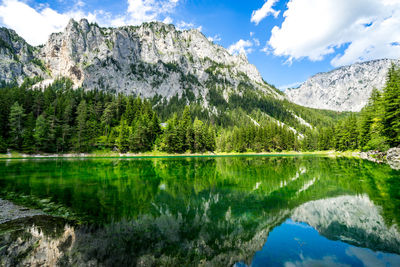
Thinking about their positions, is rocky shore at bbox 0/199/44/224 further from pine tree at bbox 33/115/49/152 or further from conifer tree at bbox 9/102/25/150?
conifer tree at bbox 9/102/25/150

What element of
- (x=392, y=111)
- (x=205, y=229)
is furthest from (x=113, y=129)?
(x=392, y=111)

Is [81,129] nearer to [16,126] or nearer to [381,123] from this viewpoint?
[16,126]

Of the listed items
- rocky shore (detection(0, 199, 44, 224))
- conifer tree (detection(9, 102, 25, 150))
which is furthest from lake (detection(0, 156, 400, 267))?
conifer tree (detection(9, 102, 25, 150))

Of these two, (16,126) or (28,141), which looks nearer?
(28,141)

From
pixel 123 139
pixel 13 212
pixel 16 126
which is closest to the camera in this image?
pixel 13 212

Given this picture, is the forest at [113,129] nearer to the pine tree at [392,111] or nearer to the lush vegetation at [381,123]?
the lush vegetation at [381,123]

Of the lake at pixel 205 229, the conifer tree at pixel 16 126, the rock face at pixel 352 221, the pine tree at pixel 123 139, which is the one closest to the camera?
the lake at pixel 205 229

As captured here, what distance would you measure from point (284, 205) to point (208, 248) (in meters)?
8.06

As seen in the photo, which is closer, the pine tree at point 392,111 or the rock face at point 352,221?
the rock face at point 352,221

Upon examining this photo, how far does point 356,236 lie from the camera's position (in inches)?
374

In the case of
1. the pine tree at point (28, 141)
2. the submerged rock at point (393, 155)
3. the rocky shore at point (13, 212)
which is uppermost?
the pine tree at point (28, 141)

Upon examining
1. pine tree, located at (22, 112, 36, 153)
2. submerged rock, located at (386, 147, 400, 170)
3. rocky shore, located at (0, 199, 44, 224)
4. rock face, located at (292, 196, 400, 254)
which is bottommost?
rock face, located at (292, 196, 400, 254)

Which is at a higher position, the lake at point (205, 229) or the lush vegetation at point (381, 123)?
the lush vegetation at point (381, 123)

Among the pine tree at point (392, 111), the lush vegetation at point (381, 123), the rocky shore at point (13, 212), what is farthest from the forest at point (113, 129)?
the rocky shore at point (13, 212)
